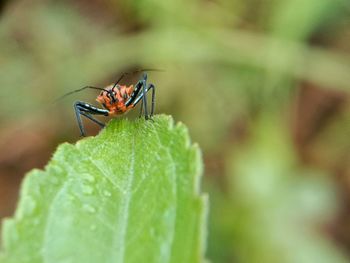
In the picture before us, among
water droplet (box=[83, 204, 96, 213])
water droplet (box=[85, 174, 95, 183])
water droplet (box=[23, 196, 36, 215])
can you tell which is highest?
A: water droplet (box=[85, 174, 95, 183])

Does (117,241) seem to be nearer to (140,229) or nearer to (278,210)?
(140,229)

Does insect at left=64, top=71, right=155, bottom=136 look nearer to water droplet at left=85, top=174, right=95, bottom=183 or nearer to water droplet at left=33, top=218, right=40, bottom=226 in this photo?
water droplet at left=85, top=174, right=95, bottom=183

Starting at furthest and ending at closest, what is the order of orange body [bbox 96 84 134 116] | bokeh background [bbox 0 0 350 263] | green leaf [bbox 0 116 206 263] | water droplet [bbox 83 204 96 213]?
bokeh background [bbox 0 0 350 263] → orange body [bbox 96 84 134 116] → water droplet [bbox 83 204 96 213] → green leaf [bbox 0 116 206 263]

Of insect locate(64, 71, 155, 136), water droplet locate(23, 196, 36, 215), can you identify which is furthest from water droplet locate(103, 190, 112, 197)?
insect locate(64, 71, 155, 136)

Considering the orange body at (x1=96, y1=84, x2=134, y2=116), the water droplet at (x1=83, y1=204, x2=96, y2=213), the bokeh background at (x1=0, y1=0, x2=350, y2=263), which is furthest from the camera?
the bokeh background at (x1=0, y1=0, x2=350, y2=263)

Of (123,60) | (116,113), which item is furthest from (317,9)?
(116,113)

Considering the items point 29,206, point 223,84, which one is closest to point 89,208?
point 29,206

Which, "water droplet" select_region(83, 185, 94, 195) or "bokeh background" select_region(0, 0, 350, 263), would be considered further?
"bokeh background" select_region(0, 0, 350, 263)
